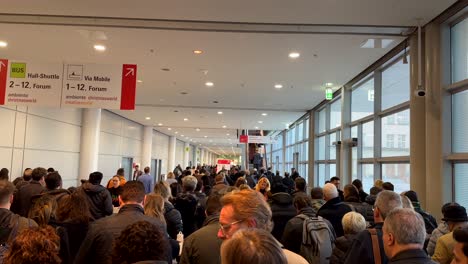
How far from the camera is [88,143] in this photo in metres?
14.9

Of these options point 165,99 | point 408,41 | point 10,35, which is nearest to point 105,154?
point 165,99

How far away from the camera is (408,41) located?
23.6ft

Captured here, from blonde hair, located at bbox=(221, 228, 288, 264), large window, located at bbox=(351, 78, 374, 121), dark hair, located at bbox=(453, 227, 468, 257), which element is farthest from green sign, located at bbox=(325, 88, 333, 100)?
blonde hair, located at bbox=(221, 228, 288, 264)

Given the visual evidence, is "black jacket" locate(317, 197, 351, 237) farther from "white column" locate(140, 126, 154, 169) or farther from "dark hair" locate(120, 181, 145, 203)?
"white column" locate(140, 126, 154, 169)

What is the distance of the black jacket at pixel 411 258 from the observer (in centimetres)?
224

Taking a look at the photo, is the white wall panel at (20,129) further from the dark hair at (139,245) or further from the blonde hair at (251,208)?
the blonde hair at (251,208)

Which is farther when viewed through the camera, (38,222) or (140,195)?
(38,222)

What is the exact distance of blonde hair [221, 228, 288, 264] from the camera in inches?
51.4

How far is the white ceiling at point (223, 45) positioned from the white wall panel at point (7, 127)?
182 cm

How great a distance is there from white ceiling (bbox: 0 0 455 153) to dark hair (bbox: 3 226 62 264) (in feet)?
14.6

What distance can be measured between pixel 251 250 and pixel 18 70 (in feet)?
24.0

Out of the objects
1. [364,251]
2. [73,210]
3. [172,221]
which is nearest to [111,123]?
[172,221]

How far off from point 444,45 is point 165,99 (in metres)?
9.92

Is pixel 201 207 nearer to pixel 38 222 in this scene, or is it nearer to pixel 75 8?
pixel 38 222
